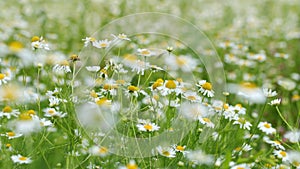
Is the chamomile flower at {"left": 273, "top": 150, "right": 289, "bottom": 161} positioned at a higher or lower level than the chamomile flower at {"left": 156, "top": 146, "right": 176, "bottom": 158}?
lower

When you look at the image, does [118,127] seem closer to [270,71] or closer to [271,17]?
[270,71]

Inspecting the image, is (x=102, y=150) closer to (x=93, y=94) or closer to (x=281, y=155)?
(x=93, y=94)

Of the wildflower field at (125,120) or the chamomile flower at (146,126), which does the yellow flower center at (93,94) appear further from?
the chamomile flower at (146,126)

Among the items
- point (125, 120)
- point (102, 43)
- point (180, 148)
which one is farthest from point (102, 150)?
point (102, 43)

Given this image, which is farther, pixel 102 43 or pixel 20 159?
pixel 102 43

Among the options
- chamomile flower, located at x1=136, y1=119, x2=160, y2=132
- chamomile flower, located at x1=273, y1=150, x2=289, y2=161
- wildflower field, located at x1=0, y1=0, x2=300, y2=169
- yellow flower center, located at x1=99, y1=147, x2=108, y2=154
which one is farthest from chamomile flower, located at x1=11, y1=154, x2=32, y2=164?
chamomile flower, located at x1=273, y1=150, x2=289, y2=161

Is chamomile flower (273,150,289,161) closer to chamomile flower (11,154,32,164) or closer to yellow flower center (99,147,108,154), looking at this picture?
yellow flower center (99,147,108,154)

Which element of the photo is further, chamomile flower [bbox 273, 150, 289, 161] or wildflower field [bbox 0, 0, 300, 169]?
chamomile flower [bbox 273, 150, 289, 161]
